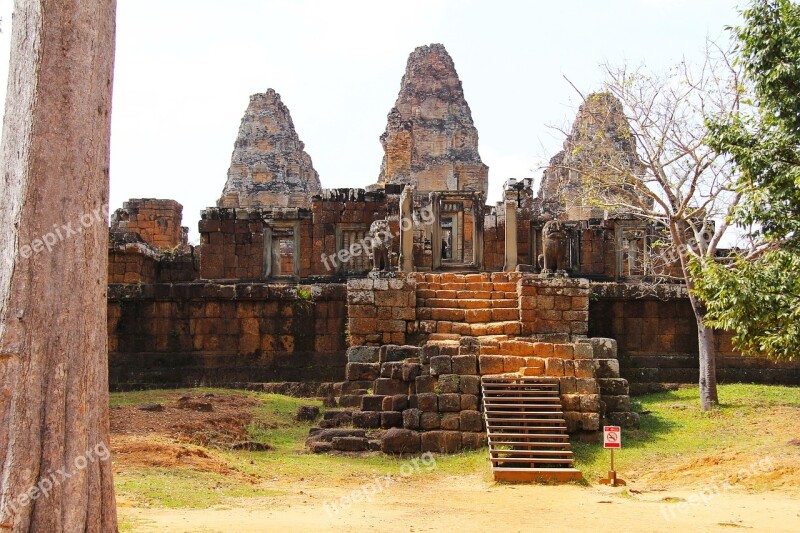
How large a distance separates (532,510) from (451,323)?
5996mm

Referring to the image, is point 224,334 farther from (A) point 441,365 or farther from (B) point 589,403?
(B) point 589,403

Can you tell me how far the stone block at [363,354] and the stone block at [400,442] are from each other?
6.46 feet

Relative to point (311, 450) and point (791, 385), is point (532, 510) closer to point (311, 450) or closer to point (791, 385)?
point (311, 450)

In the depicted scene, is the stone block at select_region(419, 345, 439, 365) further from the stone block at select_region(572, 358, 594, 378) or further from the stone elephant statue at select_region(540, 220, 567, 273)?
the stone elephant statue at select_region(540, 220, 567, 273)

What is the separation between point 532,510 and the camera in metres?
7.99

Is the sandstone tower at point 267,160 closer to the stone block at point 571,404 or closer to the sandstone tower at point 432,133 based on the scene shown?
the sandstone tower at point 432,133

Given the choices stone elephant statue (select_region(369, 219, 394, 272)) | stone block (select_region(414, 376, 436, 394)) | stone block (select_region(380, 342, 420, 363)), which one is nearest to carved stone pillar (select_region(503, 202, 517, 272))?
stone elephant statue (select_region(369, 219, 394, 272))

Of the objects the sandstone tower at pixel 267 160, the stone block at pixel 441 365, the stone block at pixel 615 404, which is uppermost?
the sandstone tower at pixel 267 160

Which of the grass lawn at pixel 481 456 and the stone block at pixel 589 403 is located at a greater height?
the stone block at pixel 589 403

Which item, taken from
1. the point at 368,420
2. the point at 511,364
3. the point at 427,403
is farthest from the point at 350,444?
the point at 511,364

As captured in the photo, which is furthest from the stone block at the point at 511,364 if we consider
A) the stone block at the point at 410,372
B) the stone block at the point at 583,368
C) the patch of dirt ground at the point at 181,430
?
the patch of dirt ground at the point at 181,430

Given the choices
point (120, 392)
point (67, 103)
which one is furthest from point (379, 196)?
point (67, 103)

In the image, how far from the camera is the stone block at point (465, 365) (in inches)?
463

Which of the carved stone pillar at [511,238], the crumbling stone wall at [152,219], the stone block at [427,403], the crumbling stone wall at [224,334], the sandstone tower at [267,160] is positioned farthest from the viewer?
the sandstone tower at [267,160]
